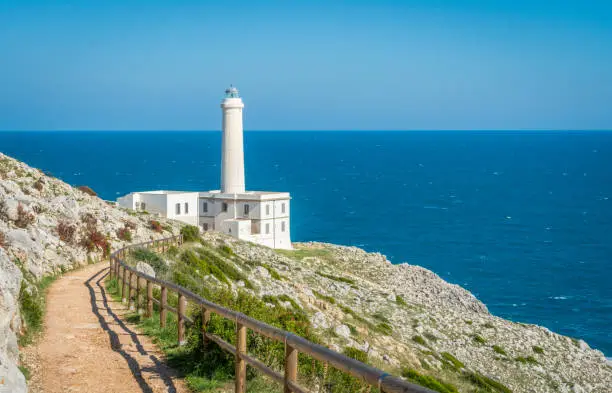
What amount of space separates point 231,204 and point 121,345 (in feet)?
133

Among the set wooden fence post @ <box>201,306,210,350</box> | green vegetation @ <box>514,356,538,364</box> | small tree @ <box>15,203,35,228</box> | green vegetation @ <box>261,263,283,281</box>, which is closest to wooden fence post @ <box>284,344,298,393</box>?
wooden fence post @ <box>201,306,210,350</box>

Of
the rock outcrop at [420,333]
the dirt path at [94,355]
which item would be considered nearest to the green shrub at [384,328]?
the rock outcrop at [420,333]

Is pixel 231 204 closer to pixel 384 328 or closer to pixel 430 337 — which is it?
pixel 384 328

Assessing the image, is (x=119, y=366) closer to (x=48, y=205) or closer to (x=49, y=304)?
(x=49, y=304)

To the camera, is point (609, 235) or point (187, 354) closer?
point (187, 354)

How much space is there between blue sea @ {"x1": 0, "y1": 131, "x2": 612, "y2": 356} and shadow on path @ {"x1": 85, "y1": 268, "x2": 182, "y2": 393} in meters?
33.3

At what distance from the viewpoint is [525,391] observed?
27531mm

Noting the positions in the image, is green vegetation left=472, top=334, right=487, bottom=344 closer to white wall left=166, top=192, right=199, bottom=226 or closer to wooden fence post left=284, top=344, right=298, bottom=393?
white wall left=166, top=192, right=199, bottom=226

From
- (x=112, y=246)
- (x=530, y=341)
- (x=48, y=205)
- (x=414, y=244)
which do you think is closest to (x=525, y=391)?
(x=530, y=341)

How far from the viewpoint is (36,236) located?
60.7 ft

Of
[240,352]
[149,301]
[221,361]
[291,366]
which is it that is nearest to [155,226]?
[149,301]

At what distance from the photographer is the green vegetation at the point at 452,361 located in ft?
89.8

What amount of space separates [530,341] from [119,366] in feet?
92.5

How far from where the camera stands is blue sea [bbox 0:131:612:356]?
54000 millimetres
